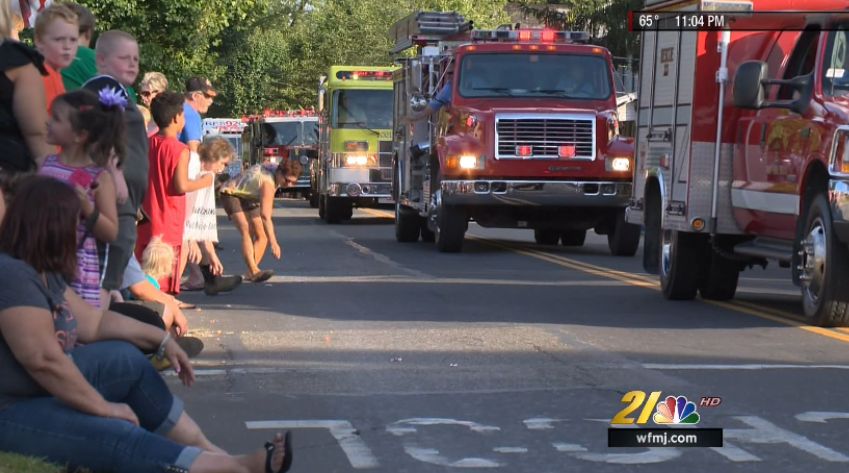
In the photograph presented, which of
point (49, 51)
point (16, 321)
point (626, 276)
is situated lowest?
point (626, 276)

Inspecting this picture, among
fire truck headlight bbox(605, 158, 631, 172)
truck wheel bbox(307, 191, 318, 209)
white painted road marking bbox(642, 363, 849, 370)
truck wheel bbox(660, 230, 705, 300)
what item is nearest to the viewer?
white painted road marking bbox(642, 363, 849, 370)

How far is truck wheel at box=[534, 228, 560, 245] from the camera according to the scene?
2377 cm

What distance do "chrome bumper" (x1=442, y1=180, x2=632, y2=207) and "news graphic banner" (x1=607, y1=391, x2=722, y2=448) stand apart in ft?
38.1

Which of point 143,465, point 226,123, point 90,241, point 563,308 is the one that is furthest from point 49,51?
point 226,123

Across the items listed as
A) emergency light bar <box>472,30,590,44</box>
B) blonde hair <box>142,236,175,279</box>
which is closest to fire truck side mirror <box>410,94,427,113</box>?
emergency light bar <box>472,30,590,44</box>

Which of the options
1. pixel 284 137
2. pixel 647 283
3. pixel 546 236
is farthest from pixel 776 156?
pixel 284 137

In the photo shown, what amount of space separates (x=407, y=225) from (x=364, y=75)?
1022cm

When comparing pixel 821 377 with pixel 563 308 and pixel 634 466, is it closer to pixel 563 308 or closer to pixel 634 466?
pixel 634 466

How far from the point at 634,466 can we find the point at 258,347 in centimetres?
433

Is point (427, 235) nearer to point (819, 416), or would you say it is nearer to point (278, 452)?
point (819, 416)

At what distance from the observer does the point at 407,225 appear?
2388 centimetres

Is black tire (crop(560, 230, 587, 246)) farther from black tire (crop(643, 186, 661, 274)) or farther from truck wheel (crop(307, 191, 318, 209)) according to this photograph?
truck wheel (crop(307, 191, 318, 209))

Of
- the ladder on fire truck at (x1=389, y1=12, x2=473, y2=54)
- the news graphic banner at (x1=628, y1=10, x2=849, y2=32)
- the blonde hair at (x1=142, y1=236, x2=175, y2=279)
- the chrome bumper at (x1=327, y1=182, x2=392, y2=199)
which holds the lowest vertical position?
the chrome bumper at (x1=327, y1=182, x2=392, y2=199)

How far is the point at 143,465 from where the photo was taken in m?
5.66
